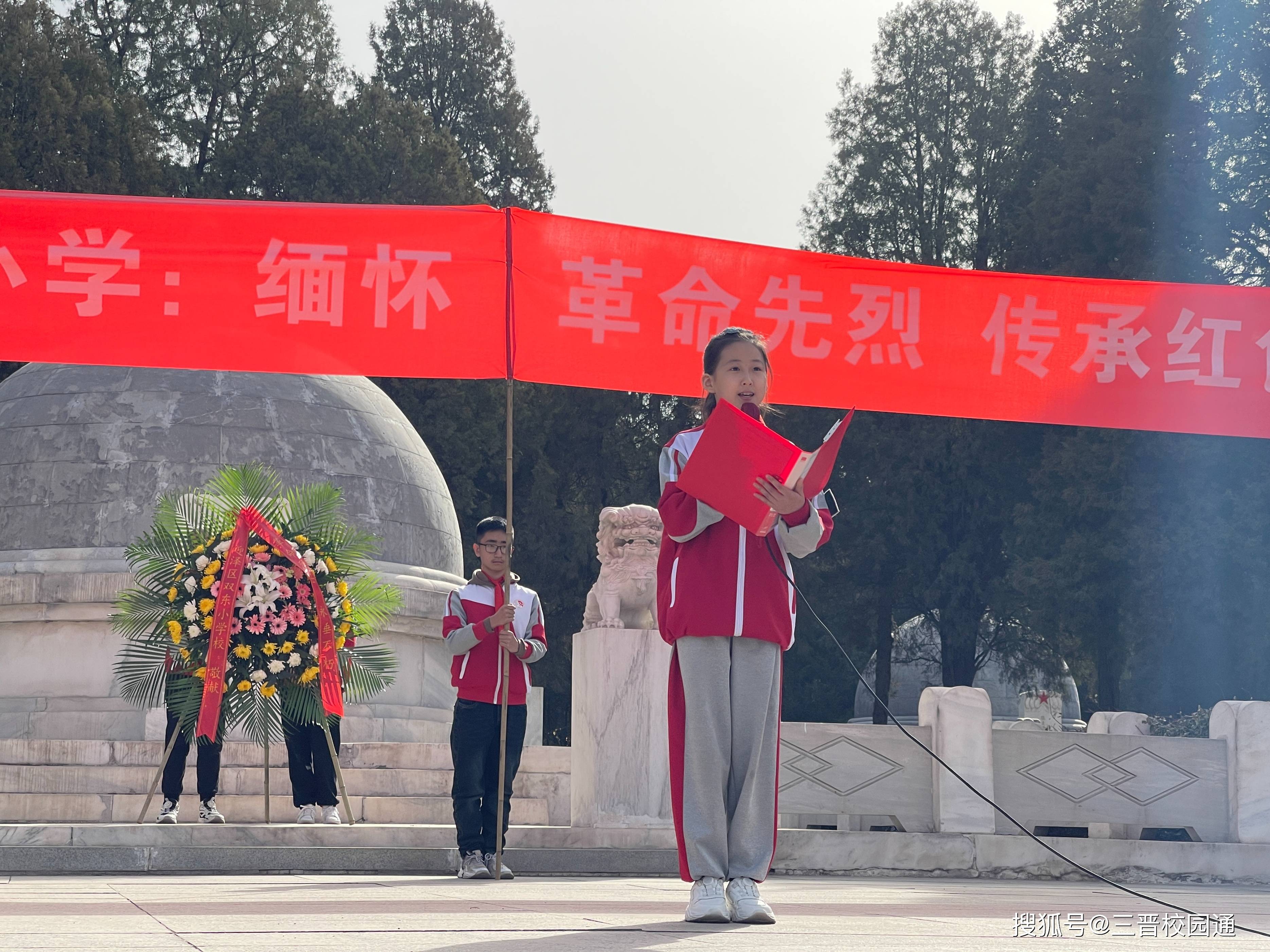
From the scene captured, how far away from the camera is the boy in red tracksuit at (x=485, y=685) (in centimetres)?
775

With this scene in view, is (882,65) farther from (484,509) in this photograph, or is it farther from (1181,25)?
(484,509)

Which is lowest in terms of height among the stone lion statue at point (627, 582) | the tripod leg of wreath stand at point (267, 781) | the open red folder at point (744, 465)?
the tripod leg of wreath stand at point (267, 781)

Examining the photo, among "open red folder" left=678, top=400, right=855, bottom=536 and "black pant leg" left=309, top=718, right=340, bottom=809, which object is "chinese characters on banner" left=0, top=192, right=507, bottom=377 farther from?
"black pant leg" left=309, top=718, right=340, bottom=809

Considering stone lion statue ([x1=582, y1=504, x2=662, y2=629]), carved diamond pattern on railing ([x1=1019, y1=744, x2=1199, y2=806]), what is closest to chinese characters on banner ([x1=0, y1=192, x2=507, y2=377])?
stone lion statue ([x1=582, y1=504, x2=662, y2=629])

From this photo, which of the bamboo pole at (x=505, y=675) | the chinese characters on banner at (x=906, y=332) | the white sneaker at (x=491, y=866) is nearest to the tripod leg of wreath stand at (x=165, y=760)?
the white sneaker at (x=491, y=866)

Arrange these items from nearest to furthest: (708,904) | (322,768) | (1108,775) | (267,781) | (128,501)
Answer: (708,904)
(267,781)
(1108,775)
(322,768)
(128,501)

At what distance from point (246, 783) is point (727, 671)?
9.88 meters

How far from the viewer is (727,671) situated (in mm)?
4969

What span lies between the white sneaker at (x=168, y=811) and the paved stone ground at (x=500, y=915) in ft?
11.0

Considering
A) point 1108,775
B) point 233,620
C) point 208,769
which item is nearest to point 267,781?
point 208,769

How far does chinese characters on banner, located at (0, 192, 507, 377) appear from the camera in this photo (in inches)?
311

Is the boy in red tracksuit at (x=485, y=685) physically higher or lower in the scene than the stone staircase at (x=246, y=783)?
higher

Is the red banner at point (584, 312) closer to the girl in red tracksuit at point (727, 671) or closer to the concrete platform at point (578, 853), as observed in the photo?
the concrete platform at point (578, 853)

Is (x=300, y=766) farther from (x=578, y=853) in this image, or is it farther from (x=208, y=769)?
(x=578, y=853)
